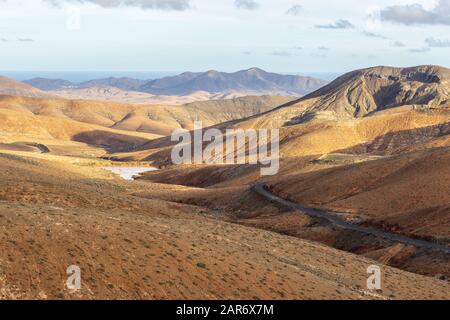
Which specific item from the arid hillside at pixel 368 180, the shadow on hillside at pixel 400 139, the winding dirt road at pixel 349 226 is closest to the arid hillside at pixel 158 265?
the winding dirt road at pixel 349 226

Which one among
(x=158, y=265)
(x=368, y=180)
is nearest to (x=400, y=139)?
(x=368, y=180)

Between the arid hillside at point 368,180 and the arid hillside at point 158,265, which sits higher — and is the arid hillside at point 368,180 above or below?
below

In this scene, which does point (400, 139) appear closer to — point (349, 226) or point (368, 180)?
point (368, 180)

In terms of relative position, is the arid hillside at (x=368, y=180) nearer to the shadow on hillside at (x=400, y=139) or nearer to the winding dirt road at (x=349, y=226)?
the shadow on hillside at (x=400, y=139)

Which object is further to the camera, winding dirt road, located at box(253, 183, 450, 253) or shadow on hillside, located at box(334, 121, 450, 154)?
shadow on hillside, located at box(334, 121, 450, 154)

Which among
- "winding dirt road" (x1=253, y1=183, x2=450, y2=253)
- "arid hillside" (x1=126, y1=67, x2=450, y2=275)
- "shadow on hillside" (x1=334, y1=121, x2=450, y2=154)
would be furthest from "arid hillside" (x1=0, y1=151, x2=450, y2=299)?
"shadow on hillside" (x1=334, y1=121, x2=450, y2=154)

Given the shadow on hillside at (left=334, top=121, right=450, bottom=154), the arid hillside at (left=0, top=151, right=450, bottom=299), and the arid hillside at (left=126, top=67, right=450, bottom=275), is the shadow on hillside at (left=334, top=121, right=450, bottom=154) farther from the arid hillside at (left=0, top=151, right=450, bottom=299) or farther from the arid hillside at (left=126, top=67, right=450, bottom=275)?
the arid hillside at (left=0, top=151, right=450, bottom=299)

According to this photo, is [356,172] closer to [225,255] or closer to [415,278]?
[415,278]
